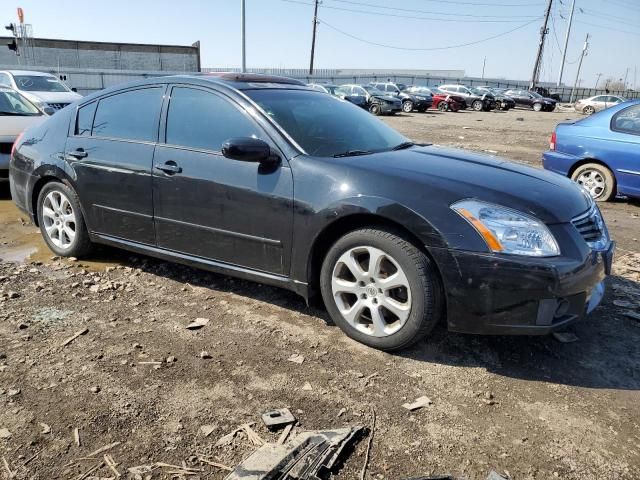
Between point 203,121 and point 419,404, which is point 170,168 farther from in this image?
point 419,404

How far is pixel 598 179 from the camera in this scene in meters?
7.46

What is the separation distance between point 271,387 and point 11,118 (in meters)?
6.83

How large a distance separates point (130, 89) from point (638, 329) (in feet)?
13.6

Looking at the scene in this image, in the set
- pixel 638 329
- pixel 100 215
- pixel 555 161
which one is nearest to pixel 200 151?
pixel 100 215

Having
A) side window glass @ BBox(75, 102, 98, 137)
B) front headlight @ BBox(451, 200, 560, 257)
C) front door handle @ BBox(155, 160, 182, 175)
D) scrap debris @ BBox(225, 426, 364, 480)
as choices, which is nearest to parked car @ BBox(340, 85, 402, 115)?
side window glass @ BBox(75, 102, 98, 137)

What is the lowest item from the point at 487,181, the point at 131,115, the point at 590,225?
the point at 590,225

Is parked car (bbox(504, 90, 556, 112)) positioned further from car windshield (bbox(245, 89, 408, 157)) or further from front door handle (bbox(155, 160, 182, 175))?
front door handle (bbox(155, 160, 182, 175))

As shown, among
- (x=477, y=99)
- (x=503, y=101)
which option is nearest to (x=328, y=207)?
(x=477, y=99)

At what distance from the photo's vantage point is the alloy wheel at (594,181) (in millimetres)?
7406

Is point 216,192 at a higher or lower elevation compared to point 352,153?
lower

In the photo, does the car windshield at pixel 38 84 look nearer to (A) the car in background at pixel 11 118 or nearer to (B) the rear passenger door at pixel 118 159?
(A) the car in background at pixel 11 118

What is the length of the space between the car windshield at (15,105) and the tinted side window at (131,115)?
462 centimetres

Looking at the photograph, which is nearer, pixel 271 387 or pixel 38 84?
pixel 271 387

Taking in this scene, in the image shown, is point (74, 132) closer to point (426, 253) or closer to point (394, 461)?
point (426, 253)
